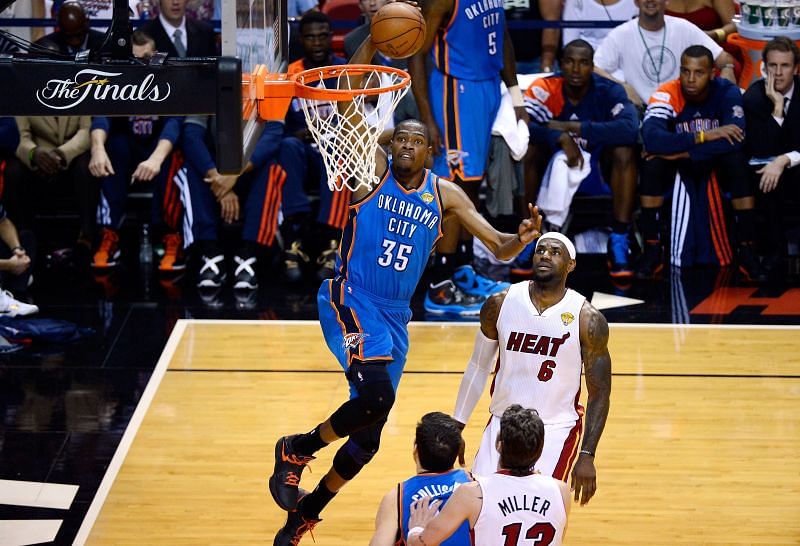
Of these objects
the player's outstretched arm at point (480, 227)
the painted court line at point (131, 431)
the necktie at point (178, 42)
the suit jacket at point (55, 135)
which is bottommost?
the painted court line at point (131, 431)

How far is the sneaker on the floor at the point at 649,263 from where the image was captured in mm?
10148

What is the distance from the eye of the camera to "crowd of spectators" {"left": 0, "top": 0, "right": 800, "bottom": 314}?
393 inches

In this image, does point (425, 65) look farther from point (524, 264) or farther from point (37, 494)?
point (37, 494)


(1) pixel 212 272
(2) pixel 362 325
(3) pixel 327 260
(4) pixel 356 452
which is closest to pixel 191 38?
(1) pixel 212 272

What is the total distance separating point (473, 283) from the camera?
9.66m

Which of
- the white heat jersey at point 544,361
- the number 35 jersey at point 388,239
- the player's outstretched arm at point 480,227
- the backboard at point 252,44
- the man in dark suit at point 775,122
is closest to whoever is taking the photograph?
the backboard at point 252,44

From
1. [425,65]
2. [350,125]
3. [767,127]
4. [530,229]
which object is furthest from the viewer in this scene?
[767,127]

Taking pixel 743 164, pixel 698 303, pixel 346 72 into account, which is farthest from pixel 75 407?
pixel 743 164

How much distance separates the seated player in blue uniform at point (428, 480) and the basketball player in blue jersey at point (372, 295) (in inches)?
41.0

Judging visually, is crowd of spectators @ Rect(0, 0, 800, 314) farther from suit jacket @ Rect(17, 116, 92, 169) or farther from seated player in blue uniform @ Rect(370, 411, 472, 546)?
seated player in blue uniform @ Rect(370, 411, 472, 546)

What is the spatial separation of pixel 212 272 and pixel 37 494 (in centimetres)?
351

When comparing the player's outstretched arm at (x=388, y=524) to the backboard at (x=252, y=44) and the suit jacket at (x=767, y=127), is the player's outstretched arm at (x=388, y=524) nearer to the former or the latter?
the backboard at (x=252, y=44)

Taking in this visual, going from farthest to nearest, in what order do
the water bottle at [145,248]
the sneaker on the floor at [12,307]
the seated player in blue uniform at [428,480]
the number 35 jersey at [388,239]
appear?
the water bottle at [145,248] < the sneaker on the floor at [12,307] < the number 35 jersey at [388,239] < the seated player in blue uniform at [428,480]

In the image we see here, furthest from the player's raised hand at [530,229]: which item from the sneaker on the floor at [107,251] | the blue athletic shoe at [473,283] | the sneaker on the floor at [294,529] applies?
the sneaker on the floor at [107,251]
